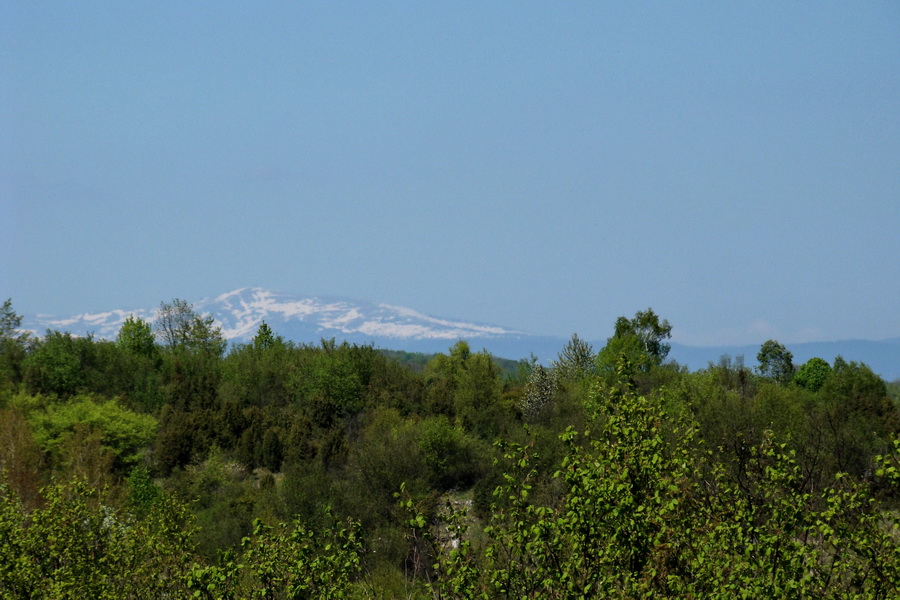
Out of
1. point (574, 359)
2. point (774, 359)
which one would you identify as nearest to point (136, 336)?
point (574, 359)

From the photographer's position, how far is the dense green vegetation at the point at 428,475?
41.9 ft

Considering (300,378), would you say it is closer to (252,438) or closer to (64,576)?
(252,438)

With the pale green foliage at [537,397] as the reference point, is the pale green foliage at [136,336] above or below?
above

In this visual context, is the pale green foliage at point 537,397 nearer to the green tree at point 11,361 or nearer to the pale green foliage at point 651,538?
the green tree at point 11,361

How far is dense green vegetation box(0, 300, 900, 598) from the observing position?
502 inches

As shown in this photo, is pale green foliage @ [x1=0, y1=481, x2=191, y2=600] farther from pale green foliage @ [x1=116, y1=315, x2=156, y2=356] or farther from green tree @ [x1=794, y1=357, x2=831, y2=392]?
green tree @ [x1=794, y1=357, x2=831, y2=392]

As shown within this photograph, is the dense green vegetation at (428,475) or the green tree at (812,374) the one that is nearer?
the dense green vegetation at (428,475)

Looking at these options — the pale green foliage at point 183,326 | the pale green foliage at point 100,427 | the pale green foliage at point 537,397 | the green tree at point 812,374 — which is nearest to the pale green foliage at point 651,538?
the pale green foliage at point 100,427

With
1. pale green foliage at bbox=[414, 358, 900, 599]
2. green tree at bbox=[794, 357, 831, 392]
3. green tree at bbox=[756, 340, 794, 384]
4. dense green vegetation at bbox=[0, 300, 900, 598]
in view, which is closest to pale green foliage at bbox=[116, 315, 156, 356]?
dense green vegetation at bbox=[0, 300, 900, 598]

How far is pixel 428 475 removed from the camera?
1964 inches

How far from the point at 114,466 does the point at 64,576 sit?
43377 mm

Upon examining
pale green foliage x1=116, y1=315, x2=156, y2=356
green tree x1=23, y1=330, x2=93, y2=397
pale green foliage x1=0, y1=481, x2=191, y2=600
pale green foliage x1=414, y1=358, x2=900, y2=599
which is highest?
pale green foliage x1=116, y1=315, x2=156, y2=356

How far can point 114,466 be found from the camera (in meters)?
58.8

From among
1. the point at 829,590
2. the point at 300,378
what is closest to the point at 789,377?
the point at 300,378
